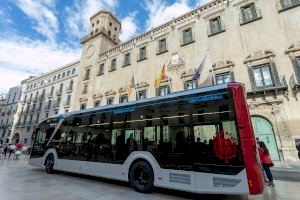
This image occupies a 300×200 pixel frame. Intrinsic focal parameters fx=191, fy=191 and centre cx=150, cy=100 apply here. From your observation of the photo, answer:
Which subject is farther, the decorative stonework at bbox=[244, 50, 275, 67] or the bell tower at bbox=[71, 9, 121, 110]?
the bell tower at bbox=[71, 9, 121, 110]

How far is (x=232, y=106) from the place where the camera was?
5.17 m

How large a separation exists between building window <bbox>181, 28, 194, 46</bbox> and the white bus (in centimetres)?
1350

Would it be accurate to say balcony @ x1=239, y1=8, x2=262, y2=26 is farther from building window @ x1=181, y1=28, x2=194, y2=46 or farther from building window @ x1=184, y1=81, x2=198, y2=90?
building window @ x1=184, y1=81, x2=198, y2=90

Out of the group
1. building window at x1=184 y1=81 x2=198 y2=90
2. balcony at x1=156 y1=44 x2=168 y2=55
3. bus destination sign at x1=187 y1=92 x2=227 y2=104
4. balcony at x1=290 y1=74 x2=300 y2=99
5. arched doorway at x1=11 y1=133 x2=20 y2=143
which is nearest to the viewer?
bus destination sign at x1=187 y1=92 x2=227 y2=104

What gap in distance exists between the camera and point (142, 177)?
21.4ft

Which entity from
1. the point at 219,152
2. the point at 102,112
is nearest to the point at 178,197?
the point at 219,152

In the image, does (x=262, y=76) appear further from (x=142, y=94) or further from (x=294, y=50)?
(x=142, y=94)

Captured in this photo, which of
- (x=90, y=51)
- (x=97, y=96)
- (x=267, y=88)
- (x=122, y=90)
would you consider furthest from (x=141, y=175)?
(x=90, y=51)

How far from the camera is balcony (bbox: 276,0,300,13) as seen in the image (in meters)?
14.3

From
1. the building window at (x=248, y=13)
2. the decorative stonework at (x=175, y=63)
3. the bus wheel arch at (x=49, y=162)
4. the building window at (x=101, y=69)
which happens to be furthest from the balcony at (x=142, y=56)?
the bus wheel arch at (x=49, y=162)

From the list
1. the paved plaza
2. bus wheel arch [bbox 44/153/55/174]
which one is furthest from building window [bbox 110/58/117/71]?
the paved plaza

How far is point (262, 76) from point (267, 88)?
121 cm

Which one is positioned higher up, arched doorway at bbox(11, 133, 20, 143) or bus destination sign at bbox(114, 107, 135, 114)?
arched doorway at bbox(11, 133, 20, 143)

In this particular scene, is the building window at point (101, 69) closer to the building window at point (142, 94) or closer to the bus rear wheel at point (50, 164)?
the building window at point (142, 94)
